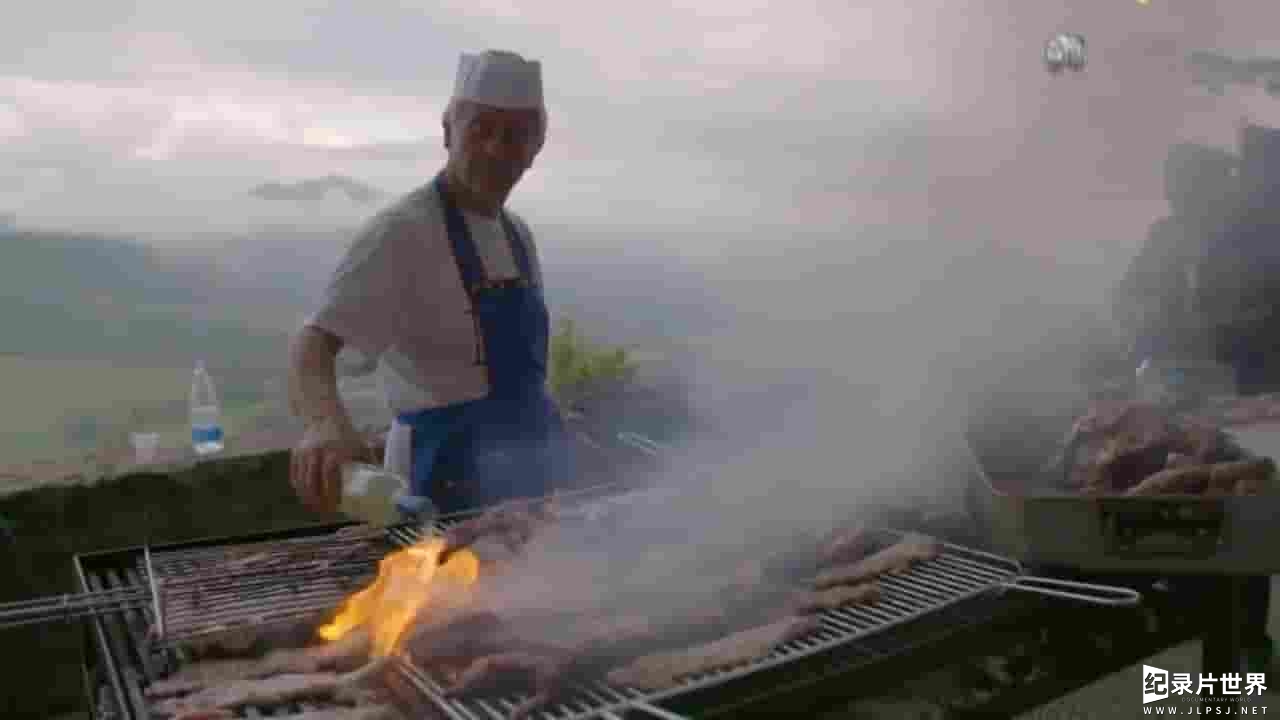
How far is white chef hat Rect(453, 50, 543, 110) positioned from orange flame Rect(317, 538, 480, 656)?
51.2 inches

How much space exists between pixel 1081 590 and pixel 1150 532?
0.50ft

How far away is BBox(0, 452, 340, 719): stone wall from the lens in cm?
370

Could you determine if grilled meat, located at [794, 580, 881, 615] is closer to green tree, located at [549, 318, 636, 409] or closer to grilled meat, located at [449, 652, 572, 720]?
grilled meat, located at [449, 652, 572, 720]

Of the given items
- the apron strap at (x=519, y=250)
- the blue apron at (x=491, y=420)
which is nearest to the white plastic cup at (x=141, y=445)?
the blue apron at (x=491, y=420)

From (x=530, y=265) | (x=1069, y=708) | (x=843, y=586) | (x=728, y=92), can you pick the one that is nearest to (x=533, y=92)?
(x=530, y=265)

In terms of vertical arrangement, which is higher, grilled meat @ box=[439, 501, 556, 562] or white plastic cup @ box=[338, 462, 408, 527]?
white plastic cup @ box=[338, 462, 408, 527]

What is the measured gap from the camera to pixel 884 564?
1955 mm

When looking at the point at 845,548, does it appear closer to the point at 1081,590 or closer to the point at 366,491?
the point at 1081,590

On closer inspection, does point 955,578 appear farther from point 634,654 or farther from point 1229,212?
point 1229,212

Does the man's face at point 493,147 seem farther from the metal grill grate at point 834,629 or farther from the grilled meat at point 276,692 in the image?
the grilled meat at point 276,692

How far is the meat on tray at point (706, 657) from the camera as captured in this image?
4.94ft

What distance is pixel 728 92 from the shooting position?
403cm

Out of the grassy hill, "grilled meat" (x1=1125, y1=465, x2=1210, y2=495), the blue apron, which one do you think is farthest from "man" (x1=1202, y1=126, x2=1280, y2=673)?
the grassy hill

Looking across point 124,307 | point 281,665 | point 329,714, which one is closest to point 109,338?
point 124,307
